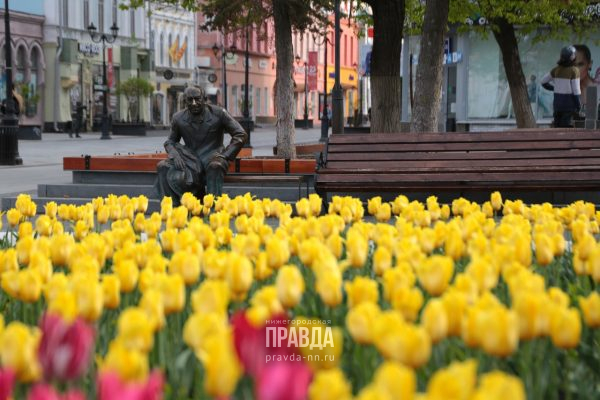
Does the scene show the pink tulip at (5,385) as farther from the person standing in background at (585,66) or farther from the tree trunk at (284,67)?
the person standing in background at (585,66)

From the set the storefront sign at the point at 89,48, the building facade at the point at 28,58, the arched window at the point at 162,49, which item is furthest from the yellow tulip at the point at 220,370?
the arched window at the point at 162,49

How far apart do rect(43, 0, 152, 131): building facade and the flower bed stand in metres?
50.1

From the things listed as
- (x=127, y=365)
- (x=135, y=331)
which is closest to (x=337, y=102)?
(x=135, y=331)

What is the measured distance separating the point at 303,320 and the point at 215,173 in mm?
9445

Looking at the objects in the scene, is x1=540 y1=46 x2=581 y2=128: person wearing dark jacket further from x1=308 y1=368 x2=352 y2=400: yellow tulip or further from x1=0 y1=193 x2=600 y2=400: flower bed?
x1=308 y1=368 x2=352 y2=400: yellow tulip

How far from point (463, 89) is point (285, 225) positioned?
32.6 m

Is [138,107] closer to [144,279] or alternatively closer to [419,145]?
[419,145]

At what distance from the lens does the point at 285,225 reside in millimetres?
5336

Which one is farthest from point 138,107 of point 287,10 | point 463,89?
point 287,10

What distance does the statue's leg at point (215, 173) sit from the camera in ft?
41.3

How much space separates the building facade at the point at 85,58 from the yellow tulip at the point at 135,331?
5184 centimetres

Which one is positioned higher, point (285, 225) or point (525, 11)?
point (525, 11)

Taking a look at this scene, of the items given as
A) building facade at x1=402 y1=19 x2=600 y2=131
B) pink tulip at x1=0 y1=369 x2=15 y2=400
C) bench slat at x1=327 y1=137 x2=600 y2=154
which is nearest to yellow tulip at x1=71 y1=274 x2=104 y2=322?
pink tulip at x1=0 y1=369 x2=15 y2=400

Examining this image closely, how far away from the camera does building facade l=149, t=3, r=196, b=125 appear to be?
74062mm
